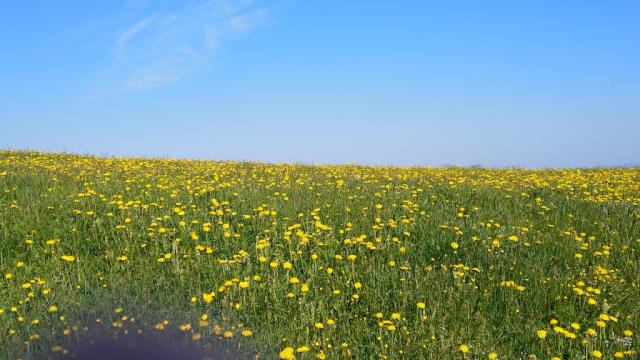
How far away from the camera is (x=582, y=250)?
7.75m

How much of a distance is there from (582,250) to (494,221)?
160 cm

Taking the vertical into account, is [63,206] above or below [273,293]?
above

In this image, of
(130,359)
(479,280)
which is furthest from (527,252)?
(130,359)

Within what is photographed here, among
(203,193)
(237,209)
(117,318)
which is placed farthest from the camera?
(203,193)

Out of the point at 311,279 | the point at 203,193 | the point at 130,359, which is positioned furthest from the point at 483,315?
the point at 203,193

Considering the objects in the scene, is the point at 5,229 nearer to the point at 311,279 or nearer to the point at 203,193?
the point at 203,193

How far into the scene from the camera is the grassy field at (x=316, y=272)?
16.8 ft

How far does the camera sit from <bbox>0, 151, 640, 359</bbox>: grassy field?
16.8ft

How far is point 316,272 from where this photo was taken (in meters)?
6.36

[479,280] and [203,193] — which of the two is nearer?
[479,280]

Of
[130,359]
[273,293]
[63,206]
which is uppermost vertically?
[63,206]

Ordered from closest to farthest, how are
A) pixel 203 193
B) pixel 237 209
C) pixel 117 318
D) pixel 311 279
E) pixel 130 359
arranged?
pixel 130 359 < pixel 117 318 < pixel 311 279 < pixel 237 209 < pixel 203 193

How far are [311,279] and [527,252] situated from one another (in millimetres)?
3361

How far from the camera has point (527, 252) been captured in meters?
7.50
